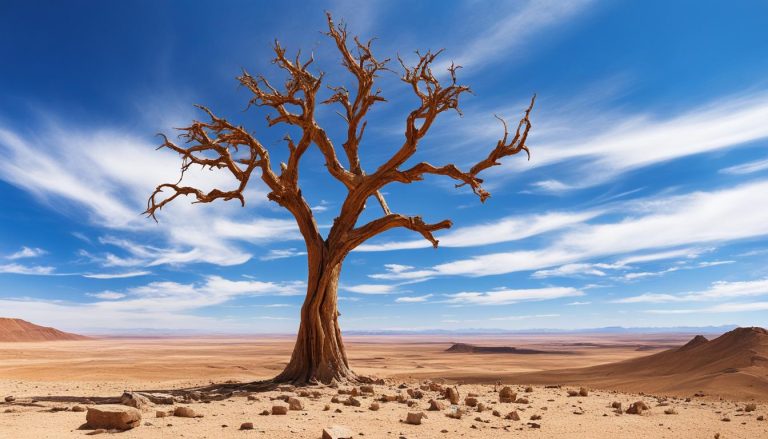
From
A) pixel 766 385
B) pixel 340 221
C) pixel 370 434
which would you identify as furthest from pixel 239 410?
pixel 766 385

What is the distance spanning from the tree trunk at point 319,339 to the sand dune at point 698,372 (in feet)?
27.4

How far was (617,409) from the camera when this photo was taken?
1031 cm

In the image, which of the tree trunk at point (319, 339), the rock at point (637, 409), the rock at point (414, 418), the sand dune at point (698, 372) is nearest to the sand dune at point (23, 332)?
the tree trunk at point (319, 339)

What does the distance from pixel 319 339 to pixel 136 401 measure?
654 centimetres

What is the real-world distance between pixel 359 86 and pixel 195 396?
981cm

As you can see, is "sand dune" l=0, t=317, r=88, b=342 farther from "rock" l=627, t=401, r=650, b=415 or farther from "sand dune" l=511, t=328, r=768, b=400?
"rock" l=627, t=401, r=650, b=415

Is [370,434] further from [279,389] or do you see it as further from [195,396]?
[279,389]

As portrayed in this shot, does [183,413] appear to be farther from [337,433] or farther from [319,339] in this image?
[319,339]

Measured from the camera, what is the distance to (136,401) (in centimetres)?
941

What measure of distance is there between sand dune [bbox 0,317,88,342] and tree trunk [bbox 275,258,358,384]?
10499cm

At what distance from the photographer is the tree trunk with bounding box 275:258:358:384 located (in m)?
15.3

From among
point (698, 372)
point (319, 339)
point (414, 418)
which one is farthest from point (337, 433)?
point (698, 372)

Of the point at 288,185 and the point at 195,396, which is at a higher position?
the point at 288,185

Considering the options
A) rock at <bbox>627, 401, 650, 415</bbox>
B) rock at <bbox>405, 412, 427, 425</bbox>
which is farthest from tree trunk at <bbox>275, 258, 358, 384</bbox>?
rock at <bbox>627, 401, 650, 415</bbox>
